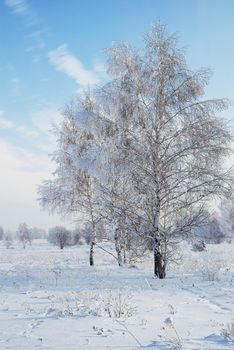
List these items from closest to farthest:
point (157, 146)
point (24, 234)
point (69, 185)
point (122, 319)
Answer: point (122, 319) → point (157, 146) → point (69, 185) → point (24, 234)

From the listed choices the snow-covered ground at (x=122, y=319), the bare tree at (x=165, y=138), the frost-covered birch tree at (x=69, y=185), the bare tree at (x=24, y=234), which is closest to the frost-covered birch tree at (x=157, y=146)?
the bare tree at (x=165, y=138)

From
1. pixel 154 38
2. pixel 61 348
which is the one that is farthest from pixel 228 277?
pixel 61 348

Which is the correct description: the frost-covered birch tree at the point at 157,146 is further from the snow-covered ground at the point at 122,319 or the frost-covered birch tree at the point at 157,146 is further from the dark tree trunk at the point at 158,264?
the snow-covered ground at the point at 122,319

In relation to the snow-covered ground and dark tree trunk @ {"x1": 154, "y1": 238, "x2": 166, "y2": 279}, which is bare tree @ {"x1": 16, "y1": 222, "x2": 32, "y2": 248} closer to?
dark tree trunk @ {"x1": 154, "y1": 238, "x2": 166, "y2": 279}

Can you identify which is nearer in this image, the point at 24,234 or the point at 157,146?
the point at 157,146

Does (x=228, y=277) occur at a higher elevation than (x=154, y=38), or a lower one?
lower

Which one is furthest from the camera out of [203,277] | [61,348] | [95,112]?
[95,112]

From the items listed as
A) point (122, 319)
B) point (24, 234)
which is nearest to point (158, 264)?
point (122, 319)

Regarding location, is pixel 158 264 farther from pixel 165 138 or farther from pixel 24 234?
pixel 24 234

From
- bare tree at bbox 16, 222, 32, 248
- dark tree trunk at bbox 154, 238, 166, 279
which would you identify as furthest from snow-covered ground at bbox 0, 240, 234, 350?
bare tree at bbox 16, 222, 32, 248

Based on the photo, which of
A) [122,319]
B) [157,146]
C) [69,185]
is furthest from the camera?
[69,185]

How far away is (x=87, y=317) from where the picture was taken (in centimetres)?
715

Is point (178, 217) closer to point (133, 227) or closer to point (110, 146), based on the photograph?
point (133, 227)

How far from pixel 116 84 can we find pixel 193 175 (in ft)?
14.6
